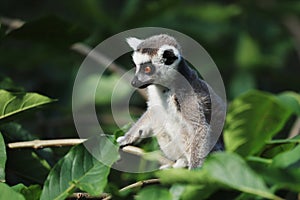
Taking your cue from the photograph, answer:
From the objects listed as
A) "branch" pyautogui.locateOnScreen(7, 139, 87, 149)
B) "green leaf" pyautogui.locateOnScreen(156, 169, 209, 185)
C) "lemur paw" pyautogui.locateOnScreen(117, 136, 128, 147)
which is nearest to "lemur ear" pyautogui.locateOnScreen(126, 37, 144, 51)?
"lemur paw" pyautogui.locateOnScreen(117, 136, 128, 147)

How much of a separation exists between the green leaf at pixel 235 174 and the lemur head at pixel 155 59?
3.14 ft

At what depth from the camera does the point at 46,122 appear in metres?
3.36

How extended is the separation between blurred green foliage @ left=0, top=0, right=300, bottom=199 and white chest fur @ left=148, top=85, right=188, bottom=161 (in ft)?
0.27

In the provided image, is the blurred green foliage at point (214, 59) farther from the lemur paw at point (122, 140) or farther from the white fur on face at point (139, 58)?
the white fur on face at point (139, 58)

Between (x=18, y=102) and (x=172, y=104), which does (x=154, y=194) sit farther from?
(x=172, y=104)

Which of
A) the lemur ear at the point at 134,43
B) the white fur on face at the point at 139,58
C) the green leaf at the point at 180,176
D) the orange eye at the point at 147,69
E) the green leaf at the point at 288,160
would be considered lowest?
the green leaf at the point at 288,160

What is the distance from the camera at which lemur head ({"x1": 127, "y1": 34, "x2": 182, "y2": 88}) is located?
2.40m

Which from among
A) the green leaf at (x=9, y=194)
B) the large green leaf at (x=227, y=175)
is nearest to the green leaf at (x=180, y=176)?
the large green leaf at (x=227, y=175)

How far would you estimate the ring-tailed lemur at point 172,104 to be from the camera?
95.0 inches

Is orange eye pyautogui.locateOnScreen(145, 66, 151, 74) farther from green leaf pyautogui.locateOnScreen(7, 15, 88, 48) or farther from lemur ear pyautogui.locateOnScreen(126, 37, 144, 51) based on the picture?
green leaf pyautogui.locateOnScreen(7, 15, 88, 48)

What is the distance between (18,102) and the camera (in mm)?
2004

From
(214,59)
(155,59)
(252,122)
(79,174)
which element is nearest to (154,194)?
(79,174)

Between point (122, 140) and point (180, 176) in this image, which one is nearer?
point (180, 176)

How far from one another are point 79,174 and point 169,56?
0.80 metres
